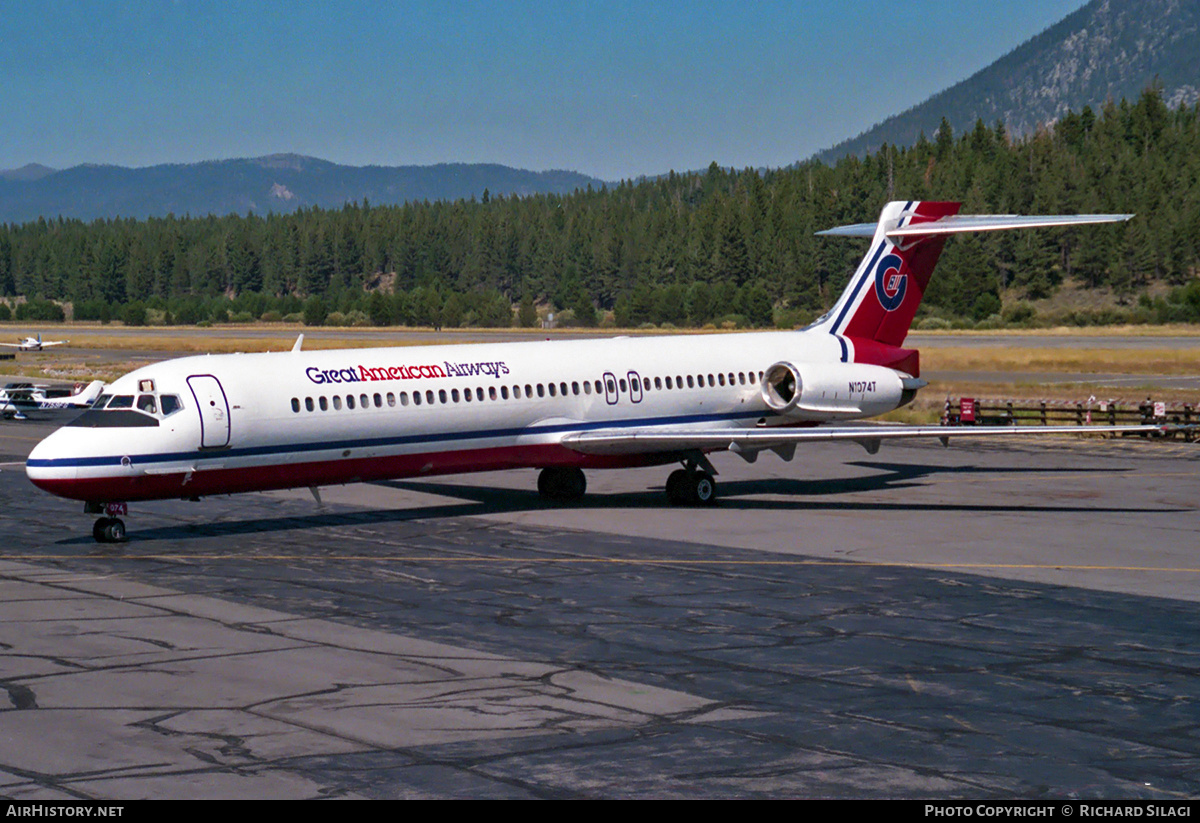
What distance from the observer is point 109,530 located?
82.8 feet

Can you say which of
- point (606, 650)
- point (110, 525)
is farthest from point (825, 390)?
point (606, 650)

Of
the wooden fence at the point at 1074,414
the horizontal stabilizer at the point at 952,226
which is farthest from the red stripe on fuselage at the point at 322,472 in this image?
the wooden fence at the point at 1074,414

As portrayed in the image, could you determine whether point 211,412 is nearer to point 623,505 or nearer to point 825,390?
point 623,505

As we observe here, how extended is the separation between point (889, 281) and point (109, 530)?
62.2 feet

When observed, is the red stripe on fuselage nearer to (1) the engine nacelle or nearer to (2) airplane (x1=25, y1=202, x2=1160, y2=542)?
(2) airplane (x1=25, y1=202, x2=1160, y2=542)

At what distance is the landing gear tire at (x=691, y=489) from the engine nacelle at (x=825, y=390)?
290cm

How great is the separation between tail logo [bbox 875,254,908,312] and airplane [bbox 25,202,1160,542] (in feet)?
0.13

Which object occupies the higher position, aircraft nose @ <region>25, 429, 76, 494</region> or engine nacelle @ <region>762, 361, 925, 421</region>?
engine nacelle @ <region>762, 361, 925, 421</region>

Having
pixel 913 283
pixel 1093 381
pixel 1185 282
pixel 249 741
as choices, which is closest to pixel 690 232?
pixel 1185 282

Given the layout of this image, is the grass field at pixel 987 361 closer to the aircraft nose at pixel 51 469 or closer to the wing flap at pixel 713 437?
the wing flap at pixel 713 437

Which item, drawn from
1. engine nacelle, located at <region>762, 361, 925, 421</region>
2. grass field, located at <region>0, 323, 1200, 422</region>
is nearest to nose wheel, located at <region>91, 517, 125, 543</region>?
engine nacelle, located at <region>762, 361, 925, 421</region>

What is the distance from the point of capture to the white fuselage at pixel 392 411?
24422 mm

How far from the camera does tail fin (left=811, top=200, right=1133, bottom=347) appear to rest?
3412cm

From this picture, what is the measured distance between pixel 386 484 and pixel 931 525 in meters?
13.4
